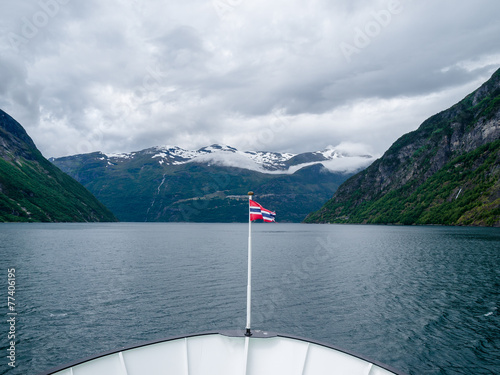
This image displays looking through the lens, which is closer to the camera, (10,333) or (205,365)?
(205,365)

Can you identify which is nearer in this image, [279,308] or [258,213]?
[258,213]

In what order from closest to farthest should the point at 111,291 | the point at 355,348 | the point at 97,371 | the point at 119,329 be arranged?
1. the point at 97,371
2. the point at 355,348
3. the point at 119,329
4. the point at 111,291

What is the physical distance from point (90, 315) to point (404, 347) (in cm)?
2966

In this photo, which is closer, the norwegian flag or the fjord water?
the norwegian flag

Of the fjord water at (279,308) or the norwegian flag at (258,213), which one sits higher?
the norwegian flag at (258,213)

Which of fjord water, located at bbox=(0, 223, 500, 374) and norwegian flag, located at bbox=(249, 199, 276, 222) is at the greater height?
norwegian flag, located at bbox=(249, 199, 276, 222)

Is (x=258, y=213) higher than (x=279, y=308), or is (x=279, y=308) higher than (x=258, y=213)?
(x=258, y=213)

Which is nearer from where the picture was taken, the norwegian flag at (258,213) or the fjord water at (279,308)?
the norwegian flag at (258,213)

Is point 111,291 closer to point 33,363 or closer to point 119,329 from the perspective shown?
point 119,329

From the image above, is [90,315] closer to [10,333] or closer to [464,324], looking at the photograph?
[10,333]

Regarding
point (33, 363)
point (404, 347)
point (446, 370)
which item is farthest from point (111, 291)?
point (446, 370)

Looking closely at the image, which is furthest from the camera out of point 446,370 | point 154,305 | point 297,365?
point 154,305

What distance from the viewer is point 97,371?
43.2 ft

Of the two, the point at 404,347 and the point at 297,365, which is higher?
the point at 297,365
